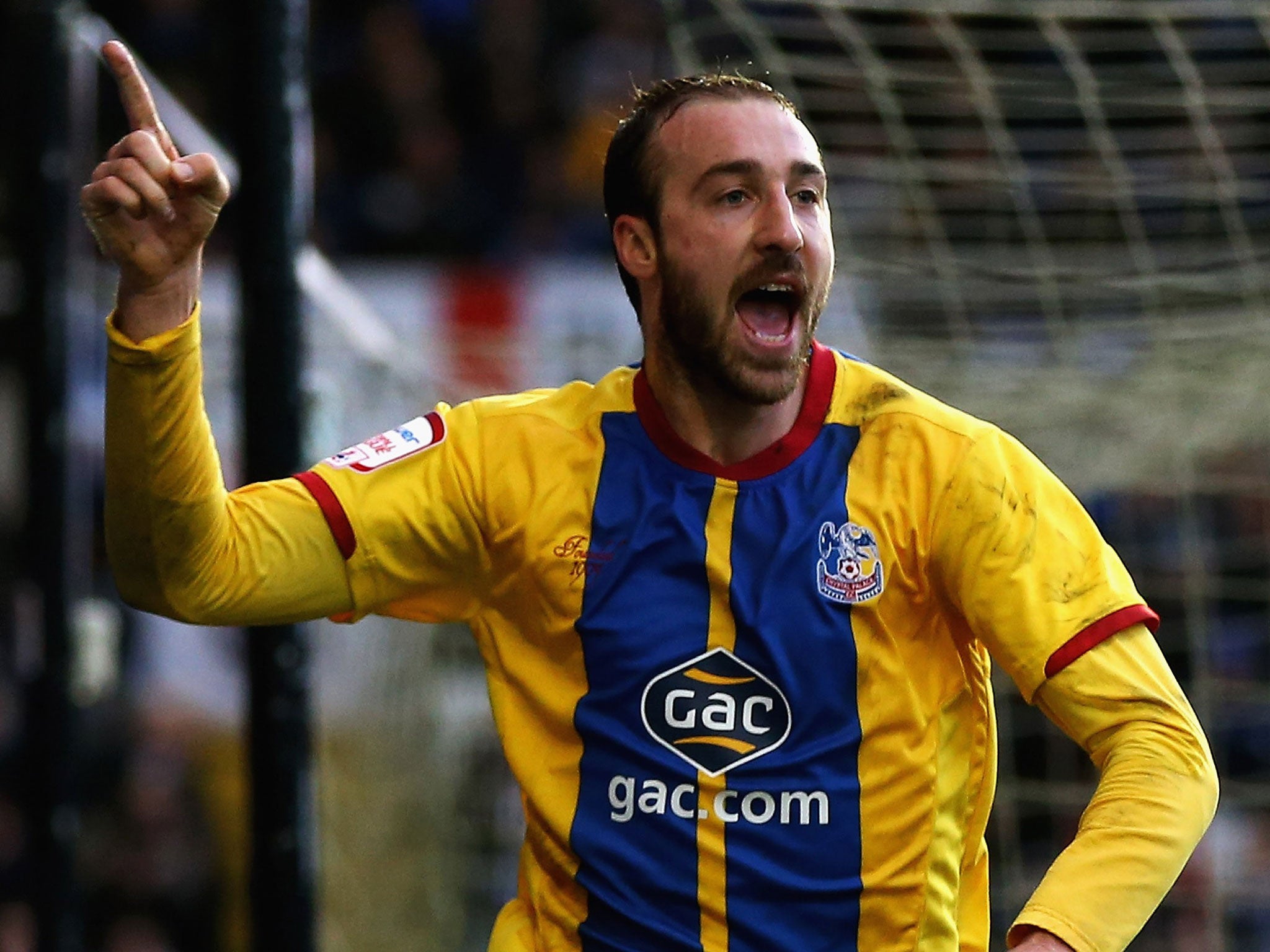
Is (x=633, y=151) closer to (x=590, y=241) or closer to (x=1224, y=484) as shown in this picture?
(x=1224, y=484)

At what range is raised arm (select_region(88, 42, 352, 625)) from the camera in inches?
92.1

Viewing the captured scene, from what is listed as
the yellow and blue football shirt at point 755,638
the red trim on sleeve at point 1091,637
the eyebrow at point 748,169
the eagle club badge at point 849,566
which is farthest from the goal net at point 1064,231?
the red trim on sleeve at point 1091,637

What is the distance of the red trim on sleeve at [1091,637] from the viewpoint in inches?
94.0

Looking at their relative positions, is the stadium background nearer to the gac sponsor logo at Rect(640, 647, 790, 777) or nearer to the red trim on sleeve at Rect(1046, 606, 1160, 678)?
the gac sponsor logo at Rect(640, 647, 790, 777)

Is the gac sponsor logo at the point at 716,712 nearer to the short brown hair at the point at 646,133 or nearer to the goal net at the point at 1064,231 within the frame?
the short brown hair at the point at 646,133

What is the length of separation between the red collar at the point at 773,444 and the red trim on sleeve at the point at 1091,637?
47 centimetres

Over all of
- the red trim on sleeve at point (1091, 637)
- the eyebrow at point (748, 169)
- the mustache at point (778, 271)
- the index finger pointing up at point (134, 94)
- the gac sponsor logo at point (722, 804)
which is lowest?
the gac sponsor logo at point (722, 804)

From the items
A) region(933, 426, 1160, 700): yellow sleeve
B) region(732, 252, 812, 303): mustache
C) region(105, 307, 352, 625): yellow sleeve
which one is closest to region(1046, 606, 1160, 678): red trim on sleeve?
region(933, 426, 1160, 700): yellow sleeve

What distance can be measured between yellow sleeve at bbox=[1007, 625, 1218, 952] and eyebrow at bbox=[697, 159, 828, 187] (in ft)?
2.45

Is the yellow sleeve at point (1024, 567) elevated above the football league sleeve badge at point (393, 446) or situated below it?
below

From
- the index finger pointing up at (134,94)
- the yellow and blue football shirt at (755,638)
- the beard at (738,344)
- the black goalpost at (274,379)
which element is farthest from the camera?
the black goalpost at (274,379)

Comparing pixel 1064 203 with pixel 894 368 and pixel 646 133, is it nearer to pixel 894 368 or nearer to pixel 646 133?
pixel 894 368

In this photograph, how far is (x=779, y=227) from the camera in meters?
2.59

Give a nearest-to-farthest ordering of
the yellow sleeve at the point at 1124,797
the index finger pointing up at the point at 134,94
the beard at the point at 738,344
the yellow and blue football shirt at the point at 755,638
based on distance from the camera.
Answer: the yellow sleeve at the point at 1124,797 < the index finger pointing up at the point at 134,94 < the yellow and blue football shirt at the point at 755,638 < the beard at the point at 738,344
